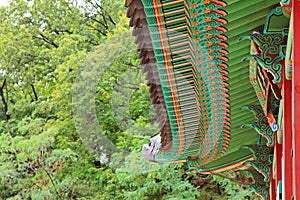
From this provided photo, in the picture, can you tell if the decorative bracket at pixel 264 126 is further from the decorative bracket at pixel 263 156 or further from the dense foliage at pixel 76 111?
the dense foliage at pixel 76 111

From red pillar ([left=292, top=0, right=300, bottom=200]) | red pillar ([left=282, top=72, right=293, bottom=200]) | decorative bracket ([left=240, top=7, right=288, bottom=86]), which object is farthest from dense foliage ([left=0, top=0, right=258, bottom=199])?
red pillar ([left=292, top=0, right=300, bottom=200])

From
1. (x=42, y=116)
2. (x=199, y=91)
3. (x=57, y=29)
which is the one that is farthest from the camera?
(x=57, y=29)

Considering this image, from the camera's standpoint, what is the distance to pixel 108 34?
1839 centimetres

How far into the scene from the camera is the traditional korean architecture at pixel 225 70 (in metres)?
3.24

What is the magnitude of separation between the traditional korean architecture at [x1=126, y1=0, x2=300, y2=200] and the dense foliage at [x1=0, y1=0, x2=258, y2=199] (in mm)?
10392

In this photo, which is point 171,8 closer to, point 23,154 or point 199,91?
point 199,91

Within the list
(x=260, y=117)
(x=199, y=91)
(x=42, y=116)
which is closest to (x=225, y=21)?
(x=199, y=91)

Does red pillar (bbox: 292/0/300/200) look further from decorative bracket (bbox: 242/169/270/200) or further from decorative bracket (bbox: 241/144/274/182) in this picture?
decorative bracket (bbox: 242/169/270/200)

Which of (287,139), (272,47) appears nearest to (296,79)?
(272,47)

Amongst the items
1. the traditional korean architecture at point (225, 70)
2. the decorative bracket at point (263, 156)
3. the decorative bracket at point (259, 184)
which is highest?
the traditional korean architecture at point (225, 70)

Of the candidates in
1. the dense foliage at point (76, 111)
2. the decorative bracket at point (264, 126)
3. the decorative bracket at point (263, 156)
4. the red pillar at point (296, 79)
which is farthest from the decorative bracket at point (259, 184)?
the dense foliage at point (76, 111)

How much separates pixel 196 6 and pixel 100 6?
55.5 feet

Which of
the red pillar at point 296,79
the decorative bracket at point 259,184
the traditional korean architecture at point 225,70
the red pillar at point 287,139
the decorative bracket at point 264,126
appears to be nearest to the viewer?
the red pillar at point 296,79

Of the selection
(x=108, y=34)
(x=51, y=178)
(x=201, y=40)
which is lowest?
(x=51, y=178)
